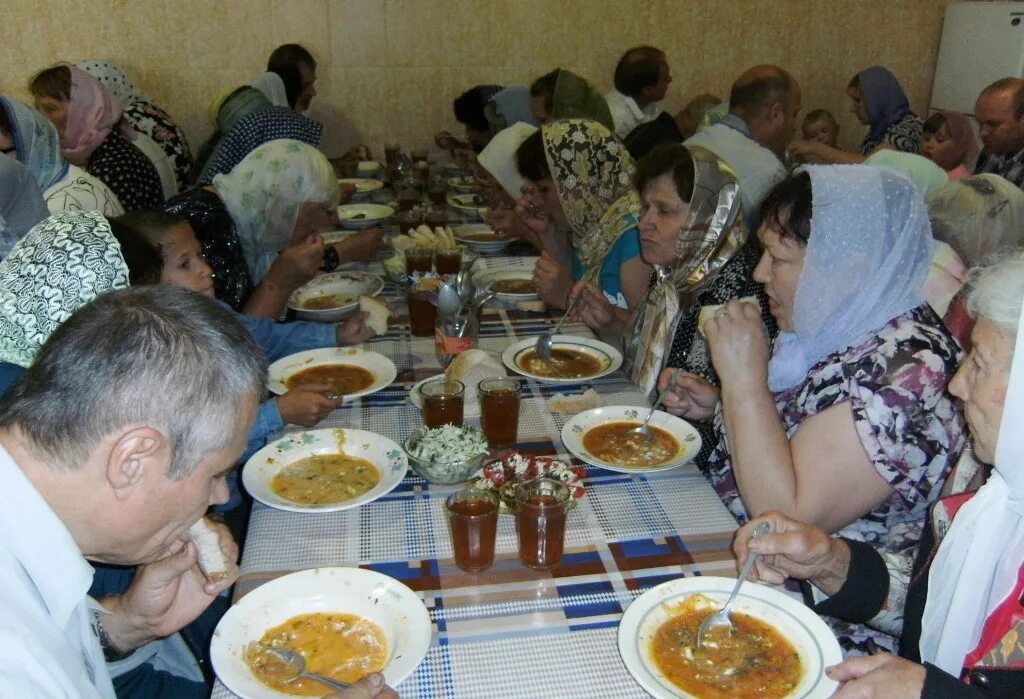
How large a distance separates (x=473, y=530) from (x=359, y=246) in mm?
2514

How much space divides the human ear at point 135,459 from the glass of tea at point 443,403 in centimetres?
93

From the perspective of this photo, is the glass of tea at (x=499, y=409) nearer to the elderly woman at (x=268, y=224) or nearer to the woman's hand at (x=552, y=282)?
the woman's hand at (x=552, y=282)

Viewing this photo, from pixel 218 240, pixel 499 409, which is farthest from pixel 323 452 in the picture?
pixel 218 240

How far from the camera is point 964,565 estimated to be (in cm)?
140

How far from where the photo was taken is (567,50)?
678cm

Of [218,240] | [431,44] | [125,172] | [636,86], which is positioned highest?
[431,44]

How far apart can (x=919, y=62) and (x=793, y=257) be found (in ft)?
21.2

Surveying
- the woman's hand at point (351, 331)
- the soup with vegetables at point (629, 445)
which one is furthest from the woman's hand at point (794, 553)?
the woman's hand at point (351, 331)

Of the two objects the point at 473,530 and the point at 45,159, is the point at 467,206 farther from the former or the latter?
the point at 473,530

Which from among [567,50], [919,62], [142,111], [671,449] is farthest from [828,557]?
[919,62]

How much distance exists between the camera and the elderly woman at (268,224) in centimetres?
308

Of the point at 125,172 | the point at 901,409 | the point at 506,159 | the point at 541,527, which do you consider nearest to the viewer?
the point at 541,527

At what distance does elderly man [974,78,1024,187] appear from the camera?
5.11 meters

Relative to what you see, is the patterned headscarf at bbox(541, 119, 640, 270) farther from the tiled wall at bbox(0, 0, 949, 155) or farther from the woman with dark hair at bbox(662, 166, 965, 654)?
the tiled wall at bbox(0, 0, 949, 155)
